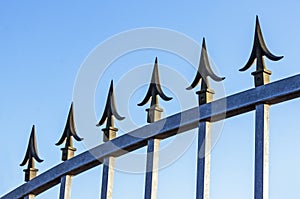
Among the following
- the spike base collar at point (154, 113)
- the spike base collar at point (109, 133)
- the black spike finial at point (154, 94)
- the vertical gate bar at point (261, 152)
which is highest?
the black spike finial at point (154, 94)

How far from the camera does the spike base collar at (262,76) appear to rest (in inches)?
272

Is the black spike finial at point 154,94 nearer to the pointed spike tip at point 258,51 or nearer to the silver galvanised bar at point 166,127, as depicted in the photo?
the silver galvanised bar at point 166,127

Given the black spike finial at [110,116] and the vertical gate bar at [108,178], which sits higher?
the black spike finial at [110,116]

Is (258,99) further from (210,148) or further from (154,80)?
(154,80)

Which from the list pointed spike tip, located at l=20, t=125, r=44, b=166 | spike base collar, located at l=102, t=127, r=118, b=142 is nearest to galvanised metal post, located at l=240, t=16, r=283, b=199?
spike base collar, located at l=102, t=127, r=118, b=142

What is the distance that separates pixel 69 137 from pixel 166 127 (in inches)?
58.8

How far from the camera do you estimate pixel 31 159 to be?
9.20 meters

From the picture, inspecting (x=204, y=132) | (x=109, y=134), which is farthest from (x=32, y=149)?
(x=204, y=132)

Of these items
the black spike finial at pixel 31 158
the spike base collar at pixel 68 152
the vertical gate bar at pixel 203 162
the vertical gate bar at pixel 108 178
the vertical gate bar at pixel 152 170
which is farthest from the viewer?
the black spike finial at pixel 31 158

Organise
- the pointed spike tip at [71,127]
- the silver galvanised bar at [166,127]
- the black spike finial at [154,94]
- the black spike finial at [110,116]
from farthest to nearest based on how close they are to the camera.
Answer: the pointed spike tip at [71,127] < the black spike finial at [110,116] < the black spike finial at [154,94] < the silver galvanised bar at [166,127]

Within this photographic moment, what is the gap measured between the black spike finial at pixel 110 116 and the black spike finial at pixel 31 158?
1158 millimetres

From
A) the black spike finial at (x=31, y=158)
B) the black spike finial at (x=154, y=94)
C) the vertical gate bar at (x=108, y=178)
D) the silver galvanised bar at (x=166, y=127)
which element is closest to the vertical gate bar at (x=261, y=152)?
the silver galvanised bar at (x=166, y=127)

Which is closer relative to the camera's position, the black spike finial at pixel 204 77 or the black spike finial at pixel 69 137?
the black spike finial at pixel 204 77

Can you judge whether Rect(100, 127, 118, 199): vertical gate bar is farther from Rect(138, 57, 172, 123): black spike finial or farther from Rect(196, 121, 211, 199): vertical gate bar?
Rect(196, 121, 211, 199): vertical gate bar
